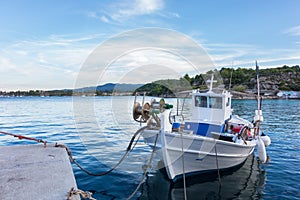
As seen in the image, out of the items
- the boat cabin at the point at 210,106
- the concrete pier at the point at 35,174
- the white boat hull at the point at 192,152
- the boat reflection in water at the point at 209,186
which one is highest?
the boat cabin at the point at 210,106

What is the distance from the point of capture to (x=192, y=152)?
7.23 m

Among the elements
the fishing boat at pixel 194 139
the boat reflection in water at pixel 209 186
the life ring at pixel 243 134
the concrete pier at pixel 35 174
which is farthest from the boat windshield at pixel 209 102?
the concrete pier at pixel 35 174

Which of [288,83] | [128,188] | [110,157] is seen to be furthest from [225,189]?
[288,83]

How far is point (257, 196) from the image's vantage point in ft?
22.6

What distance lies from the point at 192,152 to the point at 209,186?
130cm

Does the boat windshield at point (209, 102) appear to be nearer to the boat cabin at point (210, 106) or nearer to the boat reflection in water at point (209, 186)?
the boat cabin at point (210, 106)

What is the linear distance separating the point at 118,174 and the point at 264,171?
20.7 feet

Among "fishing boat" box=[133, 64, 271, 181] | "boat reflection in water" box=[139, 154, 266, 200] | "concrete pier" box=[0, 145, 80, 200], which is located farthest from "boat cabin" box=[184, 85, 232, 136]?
"concrete pier" box=[0, 145, 80, 200]

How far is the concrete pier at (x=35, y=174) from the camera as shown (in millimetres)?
2678

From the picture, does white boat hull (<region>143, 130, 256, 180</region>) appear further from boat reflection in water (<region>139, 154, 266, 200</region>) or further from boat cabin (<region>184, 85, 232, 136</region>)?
boat cabin (<region>184, 85, 232, 136</region>)

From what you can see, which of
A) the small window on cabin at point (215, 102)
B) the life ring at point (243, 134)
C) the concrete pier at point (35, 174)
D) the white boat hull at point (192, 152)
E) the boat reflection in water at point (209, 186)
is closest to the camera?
the concrete pier at point (35, 174)

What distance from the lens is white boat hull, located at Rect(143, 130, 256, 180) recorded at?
6.97 metres

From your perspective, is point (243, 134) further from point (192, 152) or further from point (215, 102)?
point (192, 152)

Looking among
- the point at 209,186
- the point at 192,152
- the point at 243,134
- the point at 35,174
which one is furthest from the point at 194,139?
the point at 35,174
